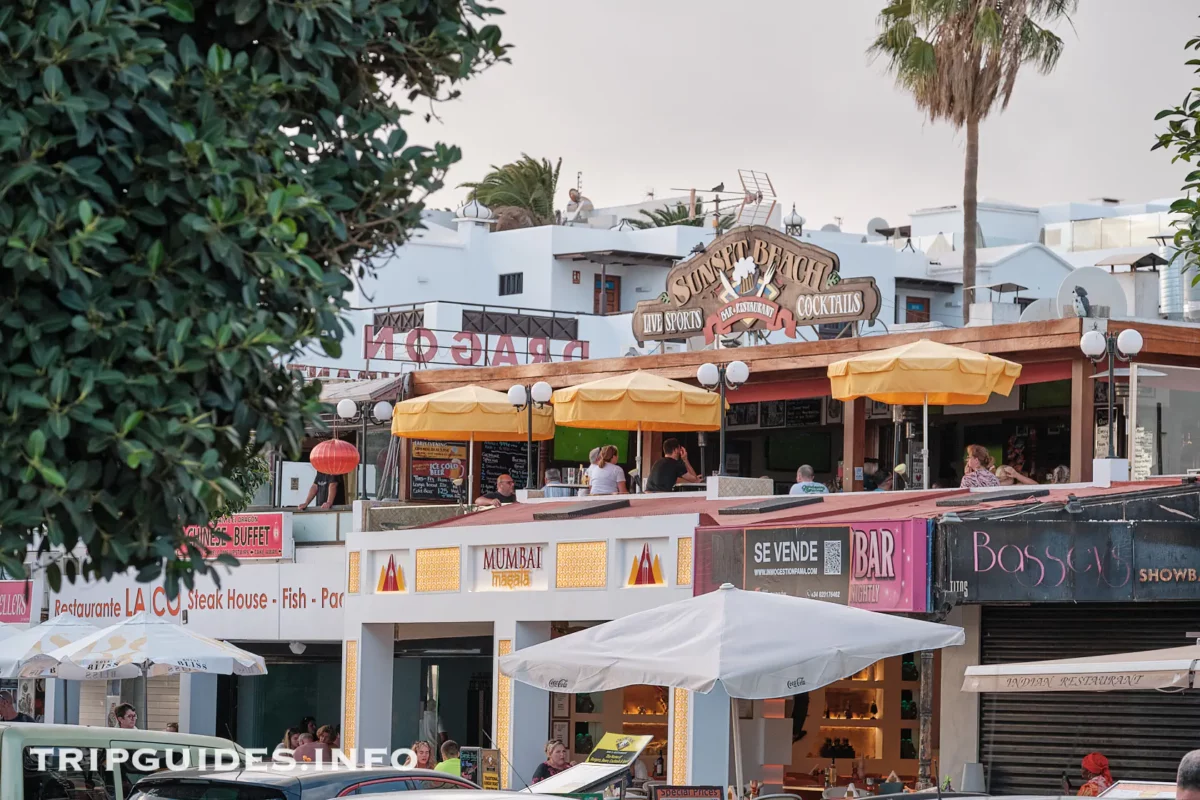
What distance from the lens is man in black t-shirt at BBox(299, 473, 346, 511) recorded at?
2906 cm

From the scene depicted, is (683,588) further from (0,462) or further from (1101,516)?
(0,462)

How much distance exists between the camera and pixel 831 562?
717 inches

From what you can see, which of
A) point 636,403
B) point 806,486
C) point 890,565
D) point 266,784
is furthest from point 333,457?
point 266,784

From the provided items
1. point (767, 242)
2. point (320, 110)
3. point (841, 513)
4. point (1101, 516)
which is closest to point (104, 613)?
point (767, 242)

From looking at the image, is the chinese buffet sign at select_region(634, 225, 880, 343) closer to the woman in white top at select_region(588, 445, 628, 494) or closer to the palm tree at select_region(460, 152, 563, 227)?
the woman in white top at select_region(588, 445, 628, 494)

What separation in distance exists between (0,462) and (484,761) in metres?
13.3

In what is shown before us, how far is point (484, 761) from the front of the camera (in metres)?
Result: 18.6

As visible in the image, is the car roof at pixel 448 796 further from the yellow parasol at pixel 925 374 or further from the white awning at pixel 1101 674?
the yellow parasol at pixel 925 374

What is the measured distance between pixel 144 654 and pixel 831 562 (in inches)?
283

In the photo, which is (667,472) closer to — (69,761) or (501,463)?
(501,463)

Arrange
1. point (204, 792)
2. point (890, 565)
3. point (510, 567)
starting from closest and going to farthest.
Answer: point (204, 792)
point (890, 565)
point (510, 567)

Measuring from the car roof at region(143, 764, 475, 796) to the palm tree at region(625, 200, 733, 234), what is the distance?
4815cm

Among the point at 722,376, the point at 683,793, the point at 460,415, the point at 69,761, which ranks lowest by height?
the point at 683,793

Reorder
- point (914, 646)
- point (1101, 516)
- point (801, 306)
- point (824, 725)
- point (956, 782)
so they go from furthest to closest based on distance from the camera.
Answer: point (801, 306) < point (824, 725) < point (956, 782) < point (1101, 516) < point (914, 646)
